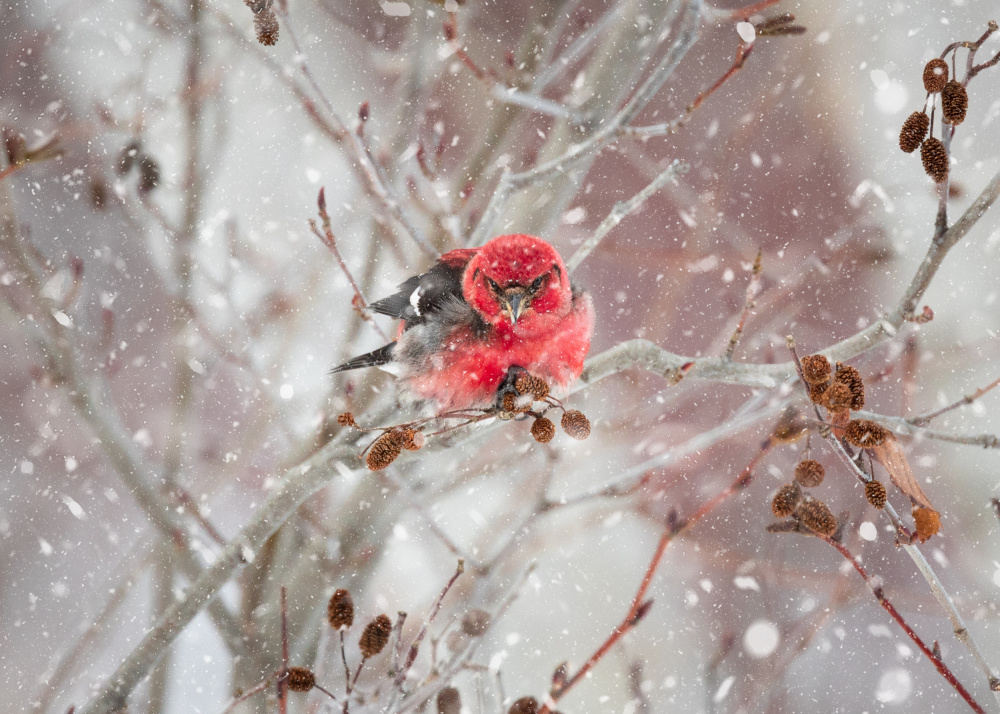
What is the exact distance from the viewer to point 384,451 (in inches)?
50.0

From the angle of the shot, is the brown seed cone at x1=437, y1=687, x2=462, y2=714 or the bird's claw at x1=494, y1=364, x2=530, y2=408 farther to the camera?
the bird's claw at x1=494, y1=364, x2=530, y2=408

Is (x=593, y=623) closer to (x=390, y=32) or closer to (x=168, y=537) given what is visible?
(x=168, y=537)

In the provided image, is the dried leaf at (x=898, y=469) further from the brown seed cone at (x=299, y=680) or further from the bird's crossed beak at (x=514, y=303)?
the brown seed cone at (x=299, y=680)

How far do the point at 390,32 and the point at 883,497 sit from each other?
2.81m

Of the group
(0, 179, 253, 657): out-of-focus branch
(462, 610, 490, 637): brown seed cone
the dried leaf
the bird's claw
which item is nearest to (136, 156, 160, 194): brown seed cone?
(0, 179, 253, 657): out-of-focus branch

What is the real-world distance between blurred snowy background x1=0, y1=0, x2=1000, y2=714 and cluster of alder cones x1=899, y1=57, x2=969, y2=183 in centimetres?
107

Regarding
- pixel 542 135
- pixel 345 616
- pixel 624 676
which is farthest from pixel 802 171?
pixel 345 616

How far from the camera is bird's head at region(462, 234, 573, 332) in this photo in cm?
153

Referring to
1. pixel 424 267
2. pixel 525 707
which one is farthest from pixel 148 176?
pixel 525 707

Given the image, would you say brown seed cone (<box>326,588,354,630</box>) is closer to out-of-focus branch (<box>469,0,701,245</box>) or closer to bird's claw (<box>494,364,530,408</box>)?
bird's claw (<box>494,364,530,408</box>)

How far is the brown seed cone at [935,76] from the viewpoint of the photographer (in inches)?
47.0

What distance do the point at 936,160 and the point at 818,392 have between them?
43cm

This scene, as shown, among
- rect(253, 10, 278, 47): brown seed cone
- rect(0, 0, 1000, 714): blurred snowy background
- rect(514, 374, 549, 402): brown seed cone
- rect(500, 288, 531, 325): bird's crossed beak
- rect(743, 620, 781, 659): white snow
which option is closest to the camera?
rect(514, 374, 549, 402): brown seed cone

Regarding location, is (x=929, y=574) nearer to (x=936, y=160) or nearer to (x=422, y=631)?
(x=936, y=160)
